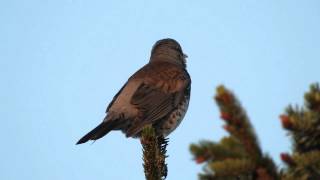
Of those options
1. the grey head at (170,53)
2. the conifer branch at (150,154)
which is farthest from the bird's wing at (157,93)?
the conifer branch at (150,154)

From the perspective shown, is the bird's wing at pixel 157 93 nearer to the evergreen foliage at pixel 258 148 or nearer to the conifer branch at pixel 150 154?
the conifer branch at pixel 150 154

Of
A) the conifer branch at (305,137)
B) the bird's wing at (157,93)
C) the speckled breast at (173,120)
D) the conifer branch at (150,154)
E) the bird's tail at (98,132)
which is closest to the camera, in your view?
the conifer branch at (305,137)

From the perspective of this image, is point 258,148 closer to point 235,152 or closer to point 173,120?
point 235,152

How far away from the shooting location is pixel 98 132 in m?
6.14

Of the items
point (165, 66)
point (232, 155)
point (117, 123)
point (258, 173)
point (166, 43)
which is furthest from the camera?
point (166, 43)

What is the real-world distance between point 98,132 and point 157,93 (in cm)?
180

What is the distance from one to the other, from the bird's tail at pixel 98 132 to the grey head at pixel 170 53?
3.14 metres

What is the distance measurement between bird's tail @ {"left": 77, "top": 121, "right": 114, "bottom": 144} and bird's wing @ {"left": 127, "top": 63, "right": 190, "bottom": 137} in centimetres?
27

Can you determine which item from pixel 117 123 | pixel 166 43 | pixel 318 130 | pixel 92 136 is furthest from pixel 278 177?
pixel 166 43

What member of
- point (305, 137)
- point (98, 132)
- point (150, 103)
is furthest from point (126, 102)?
point (305, 137)

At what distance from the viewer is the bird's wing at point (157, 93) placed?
704 cm

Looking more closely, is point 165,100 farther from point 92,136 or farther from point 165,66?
point 92,136

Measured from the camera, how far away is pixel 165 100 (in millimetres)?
7578

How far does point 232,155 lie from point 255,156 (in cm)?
12
